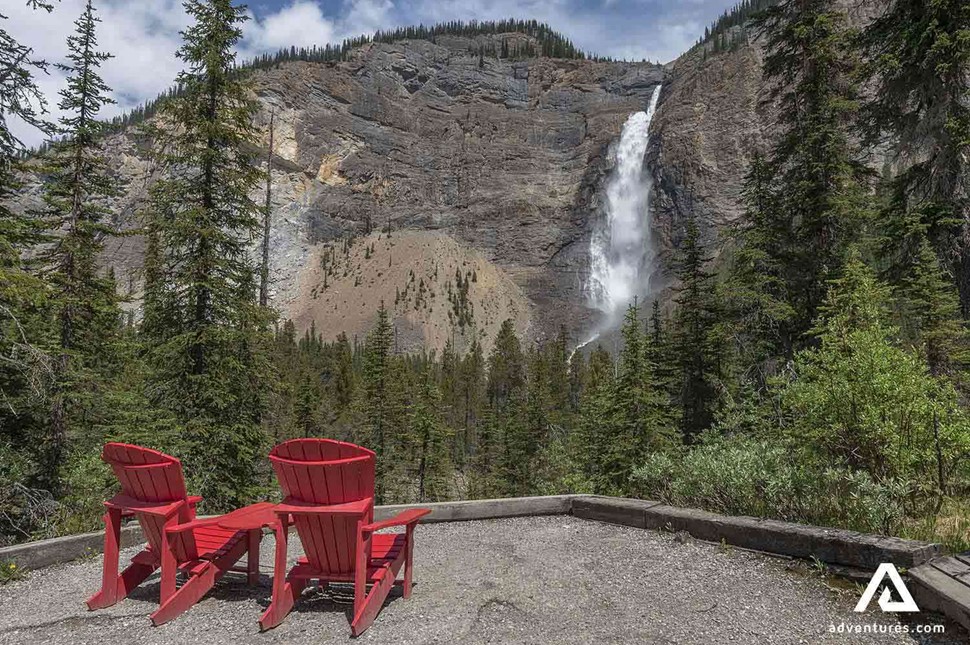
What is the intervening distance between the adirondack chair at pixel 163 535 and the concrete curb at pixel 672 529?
1701mm

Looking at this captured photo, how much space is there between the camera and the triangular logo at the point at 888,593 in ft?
10.9

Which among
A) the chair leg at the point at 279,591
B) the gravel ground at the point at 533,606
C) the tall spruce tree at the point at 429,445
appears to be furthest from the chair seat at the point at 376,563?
the tall spruce tree at the point at 429,445

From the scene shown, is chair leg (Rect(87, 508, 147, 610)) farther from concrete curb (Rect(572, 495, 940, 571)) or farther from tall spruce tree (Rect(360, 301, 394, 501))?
tall spruce tree (Rect(360, 301, 394, 501))

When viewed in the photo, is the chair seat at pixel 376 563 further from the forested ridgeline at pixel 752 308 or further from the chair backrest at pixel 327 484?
the forested ridgeline at pixel 752 308

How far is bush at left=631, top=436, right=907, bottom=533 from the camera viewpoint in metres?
4.35

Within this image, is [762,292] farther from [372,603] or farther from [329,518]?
[329,518]

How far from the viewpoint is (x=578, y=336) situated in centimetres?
9719

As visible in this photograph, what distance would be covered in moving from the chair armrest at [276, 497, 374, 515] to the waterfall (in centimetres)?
9340

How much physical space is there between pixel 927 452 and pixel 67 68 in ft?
48.0

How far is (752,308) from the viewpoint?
13164mm

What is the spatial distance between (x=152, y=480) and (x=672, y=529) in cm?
442

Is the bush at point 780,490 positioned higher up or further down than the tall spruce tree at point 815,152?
further down

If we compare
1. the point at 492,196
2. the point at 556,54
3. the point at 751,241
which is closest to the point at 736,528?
the point at 751,241

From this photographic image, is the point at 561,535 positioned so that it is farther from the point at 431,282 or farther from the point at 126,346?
the point at 431,282
